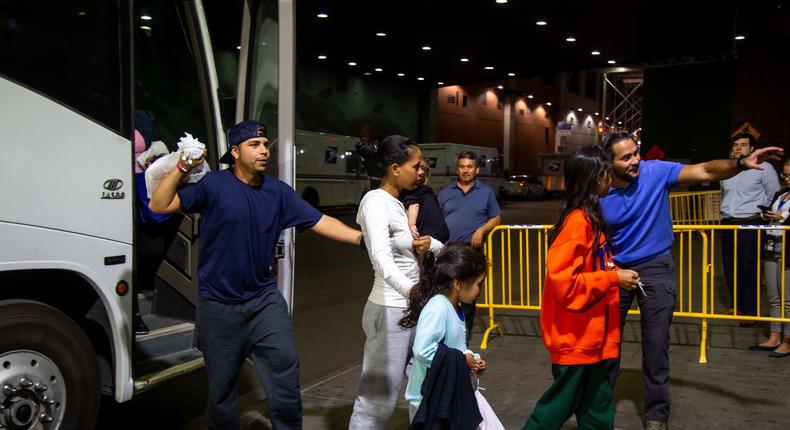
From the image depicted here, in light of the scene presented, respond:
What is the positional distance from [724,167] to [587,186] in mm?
1175

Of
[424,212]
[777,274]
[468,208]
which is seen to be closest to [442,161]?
[777,274]

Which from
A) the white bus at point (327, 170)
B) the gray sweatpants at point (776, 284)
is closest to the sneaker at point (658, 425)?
the gray sweatpants at point (776, 284)

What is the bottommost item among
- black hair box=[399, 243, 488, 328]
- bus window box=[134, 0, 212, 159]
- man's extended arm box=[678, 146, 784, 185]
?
black hair box=[399, 243, 488, 328]

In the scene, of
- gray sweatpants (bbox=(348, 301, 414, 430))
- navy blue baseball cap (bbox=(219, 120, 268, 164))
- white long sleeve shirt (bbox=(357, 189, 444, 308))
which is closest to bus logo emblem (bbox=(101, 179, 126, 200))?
navy blue baseball cap (bbox=(219, 120, 268, 164))

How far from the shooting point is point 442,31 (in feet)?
76.9

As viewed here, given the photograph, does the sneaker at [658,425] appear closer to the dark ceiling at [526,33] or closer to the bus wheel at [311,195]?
the dark ceiling at [526,33]

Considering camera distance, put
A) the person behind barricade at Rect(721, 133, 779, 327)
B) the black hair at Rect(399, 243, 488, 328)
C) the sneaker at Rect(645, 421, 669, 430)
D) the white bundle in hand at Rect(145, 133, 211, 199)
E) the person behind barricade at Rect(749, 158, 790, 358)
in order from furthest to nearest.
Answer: the person behind barricade at Rect(721, 133, 779, 327) < the person behind barricade at Rect(749, 158, 790, 358) < the sneaker at Rect(645, 421, 669, 430) < the white bundle in hand at Rect(145, 133, 211, 199) < the black hair at Rect(399, 243, 488, 328)

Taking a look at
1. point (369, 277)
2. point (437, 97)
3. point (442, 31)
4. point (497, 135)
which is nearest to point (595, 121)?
point (497, 135)

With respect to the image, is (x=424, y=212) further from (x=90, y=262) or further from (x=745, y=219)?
(x=745, y=219)

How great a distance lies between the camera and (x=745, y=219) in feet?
24.5

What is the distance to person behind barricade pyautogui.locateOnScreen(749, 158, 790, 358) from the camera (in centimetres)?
621

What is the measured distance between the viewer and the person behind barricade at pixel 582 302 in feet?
10.7

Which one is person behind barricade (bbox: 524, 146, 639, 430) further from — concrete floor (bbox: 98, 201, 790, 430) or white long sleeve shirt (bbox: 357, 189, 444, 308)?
concrete floor (bbox: 98, 201, 790, 430)

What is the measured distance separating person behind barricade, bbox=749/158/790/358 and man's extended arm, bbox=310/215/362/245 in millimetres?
4435
